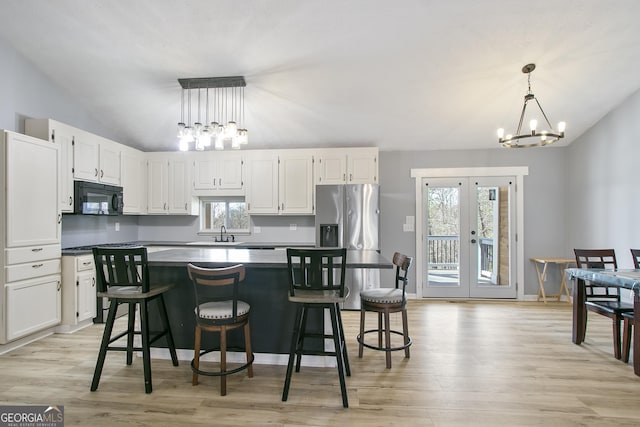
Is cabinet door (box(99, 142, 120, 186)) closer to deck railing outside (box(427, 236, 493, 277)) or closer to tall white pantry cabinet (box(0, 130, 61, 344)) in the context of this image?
tall white pantry cabinet (box(0, 130, 61, 344))

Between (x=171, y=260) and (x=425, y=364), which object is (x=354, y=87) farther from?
(x=425, y=364)

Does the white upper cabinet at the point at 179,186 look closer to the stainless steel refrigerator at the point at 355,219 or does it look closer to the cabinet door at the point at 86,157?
the cabinet door at the point at 86,157

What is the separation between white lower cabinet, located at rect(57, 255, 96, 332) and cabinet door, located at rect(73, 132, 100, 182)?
989 mm

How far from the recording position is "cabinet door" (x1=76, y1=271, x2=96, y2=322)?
3438 mm

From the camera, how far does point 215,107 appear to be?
4.14 m


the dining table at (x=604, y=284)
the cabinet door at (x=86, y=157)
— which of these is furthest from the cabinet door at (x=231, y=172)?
the dining table at (x=604, y=284)

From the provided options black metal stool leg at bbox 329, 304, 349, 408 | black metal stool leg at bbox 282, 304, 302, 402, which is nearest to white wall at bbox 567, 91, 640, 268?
black metal stool leg at bbox 329, 304, 349, 408

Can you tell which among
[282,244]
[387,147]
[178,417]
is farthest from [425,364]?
[387,147]

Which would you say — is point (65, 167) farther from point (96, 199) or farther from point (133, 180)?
point (133, 180)

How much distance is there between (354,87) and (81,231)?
3.83 m

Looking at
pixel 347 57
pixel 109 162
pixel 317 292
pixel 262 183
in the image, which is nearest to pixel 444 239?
pixel 262 183

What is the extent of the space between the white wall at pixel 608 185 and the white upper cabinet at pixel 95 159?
640cm

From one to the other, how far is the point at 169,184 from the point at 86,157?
4.06 ft

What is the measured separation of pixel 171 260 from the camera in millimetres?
2438
